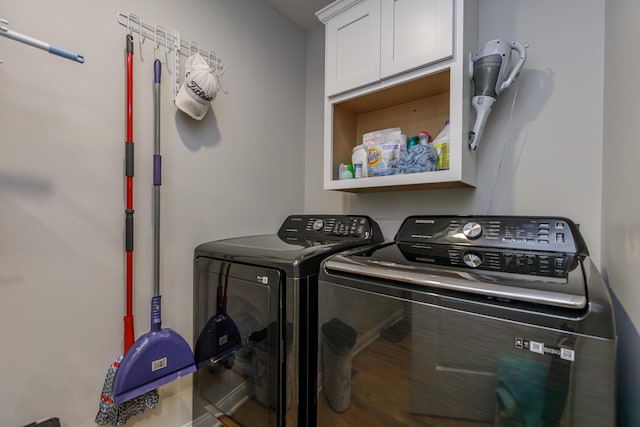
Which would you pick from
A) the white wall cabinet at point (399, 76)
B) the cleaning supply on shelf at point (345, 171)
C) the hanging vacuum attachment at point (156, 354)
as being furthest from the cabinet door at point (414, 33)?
the hanging vacuum attachment at point (156, 354)

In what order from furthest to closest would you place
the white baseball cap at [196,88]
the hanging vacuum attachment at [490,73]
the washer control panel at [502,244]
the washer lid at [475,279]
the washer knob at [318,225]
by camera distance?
Answer: the washer knob at [318,225]
the white baseball cap at [196,88]
the hanging vacuum attachment at [490,73]
the washer control panel at [502,244]
the washer lid at [475,279]

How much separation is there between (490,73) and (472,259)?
32.4 inches

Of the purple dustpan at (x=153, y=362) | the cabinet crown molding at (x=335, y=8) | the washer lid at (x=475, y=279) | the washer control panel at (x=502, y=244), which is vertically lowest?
the purple dustpan at (x=153, y=362)

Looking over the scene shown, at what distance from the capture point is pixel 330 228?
5.43ft

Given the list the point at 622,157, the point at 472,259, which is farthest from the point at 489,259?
the point at 622,157

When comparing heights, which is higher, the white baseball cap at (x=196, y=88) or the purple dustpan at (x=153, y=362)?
the white baseball cap at (x=196, y=88)

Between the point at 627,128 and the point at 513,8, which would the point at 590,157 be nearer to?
the point at 627,128

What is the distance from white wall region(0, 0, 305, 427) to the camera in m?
0.97

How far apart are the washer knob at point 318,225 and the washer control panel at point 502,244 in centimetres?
52

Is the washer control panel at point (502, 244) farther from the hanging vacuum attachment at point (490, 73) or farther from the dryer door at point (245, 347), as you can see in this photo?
the dryer door at point (245, 347)

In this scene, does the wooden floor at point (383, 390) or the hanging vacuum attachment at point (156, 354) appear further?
the hanging vacuum attachment at point (156, 354)

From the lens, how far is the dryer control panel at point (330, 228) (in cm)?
154

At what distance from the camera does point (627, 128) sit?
31.7 inches

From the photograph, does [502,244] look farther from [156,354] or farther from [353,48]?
[156,354]
